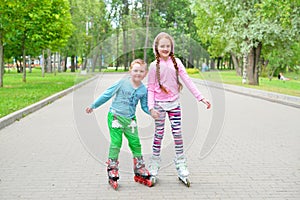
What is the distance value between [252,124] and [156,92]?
607cm

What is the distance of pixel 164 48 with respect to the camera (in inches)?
192

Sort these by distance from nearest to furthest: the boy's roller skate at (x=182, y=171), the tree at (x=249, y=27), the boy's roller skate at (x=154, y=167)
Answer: the boy's roller skate at (x=182, y=171)
the boy's roller skate at (x=154, y=167)
the tree at (x=249, y=27)

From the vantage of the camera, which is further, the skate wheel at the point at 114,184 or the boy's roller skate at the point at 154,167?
the boy's roller skate at the point at 154,167

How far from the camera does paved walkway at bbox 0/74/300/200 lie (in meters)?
4.81

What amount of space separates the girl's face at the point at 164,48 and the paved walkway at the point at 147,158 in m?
1.07

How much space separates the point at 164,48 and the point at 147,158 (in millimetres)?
2221

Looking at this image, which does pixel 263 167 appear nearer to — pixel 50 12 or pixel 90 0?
pixel 50 12

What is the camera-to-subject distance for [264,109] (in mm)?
14086

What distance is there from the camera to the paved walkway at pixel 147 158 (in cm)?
481

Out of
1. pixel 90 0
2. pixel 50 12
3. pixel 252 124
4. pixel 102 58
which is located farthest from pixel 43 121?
pixel 90 0

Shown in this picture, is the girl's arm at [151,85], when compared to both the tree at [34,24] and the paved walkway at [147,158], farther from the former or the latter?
the tree at [34,24]

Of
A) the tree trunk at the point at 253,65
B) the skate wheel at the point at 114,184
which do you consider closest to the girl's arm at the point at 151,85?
the skate wheel at the point at 114,184

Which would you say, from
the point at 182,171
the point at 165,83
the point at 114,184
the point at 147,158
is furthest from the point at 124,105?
the point at 147,158

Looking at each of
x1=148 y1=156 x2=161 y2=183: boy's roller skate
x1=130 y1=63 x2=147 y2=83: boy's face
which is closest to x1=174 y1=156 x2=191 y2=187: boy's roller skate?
x1=148 y1=156 x2=161 y2=183: boy's roller skate
